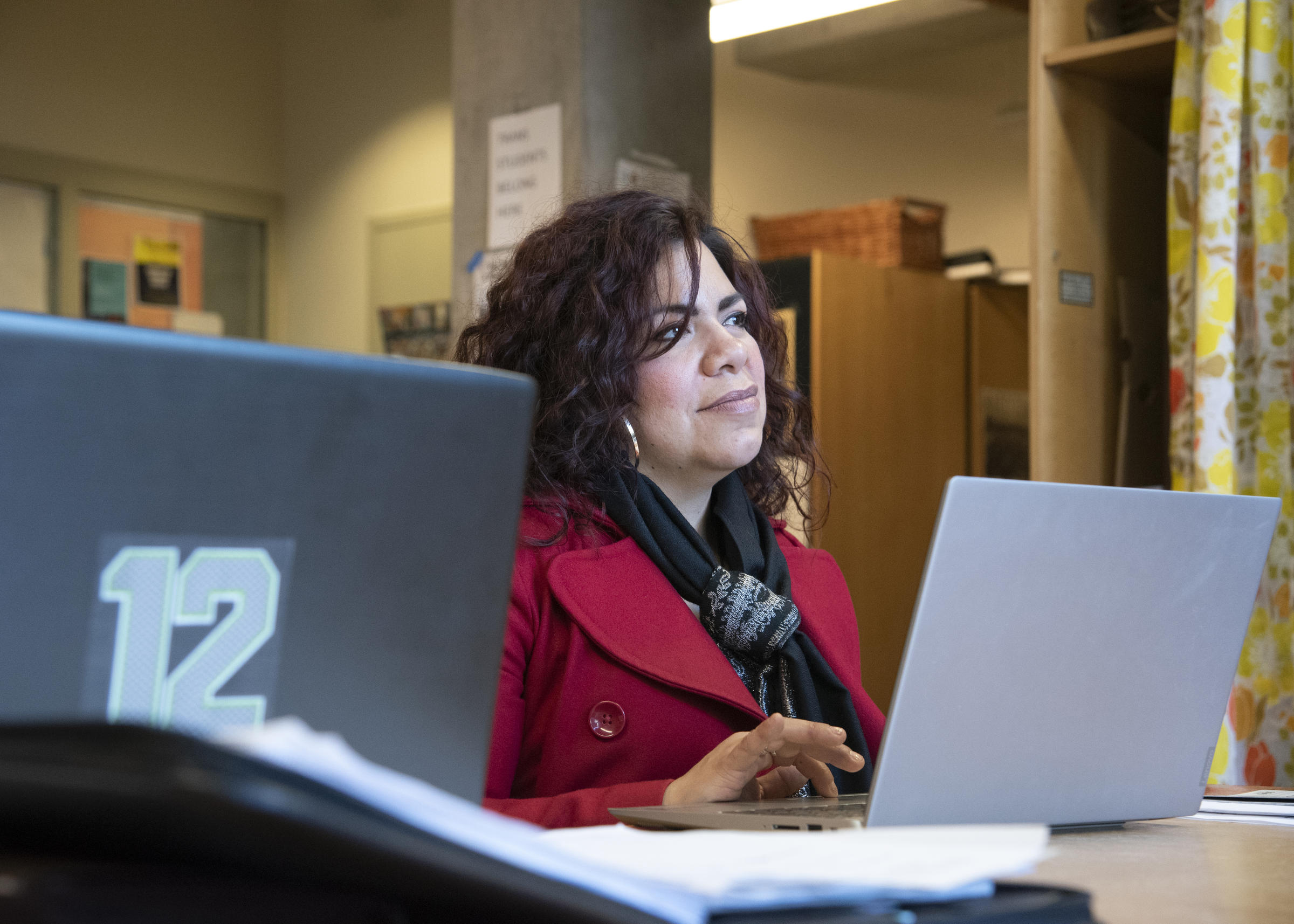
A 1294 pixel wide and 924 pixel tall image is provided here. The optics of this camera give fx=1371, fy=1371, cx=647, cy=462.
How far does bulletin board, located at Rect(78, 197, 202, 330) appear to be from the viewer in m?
5.43

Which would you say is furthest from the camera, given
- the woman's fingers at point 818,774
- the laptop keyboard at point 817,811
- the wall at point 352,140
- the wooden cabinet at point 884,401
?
the wall at point 352,140

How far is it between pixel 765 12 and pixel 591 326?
2.02 m

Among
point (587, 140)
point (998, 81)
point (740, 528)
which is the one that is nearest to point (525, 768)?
point (740, 528)

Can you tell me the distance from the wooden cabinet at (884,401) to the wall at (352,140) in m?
1.96

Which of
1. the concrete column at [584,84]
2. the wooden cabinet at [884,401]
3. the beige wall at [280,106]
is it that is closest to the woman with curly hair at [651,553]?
the concrete column at [584,84]

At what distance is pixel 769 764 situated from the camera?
128 centimetres

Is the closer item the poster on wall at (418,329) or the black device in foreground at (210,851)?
the black device in foreground at (210,851)

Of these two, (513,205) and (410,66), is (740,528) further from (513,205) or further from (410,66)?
(410,66)

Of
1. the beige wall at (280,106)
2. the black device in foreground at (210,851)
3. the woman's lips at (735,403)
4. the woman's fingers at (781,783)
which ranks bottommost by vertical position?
the woman's fingers at (781,783)

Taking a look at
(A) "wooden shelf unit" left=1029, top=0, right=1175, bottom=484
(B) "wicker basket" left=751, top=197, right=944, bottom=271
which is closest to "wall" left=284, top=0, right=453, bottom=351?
(B) "wicker basket" left=751, top=197, right=944, bottom=271

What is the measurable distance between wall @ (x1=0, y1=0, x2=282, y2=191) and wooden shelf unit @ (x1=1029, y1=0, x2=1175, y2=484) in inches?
158

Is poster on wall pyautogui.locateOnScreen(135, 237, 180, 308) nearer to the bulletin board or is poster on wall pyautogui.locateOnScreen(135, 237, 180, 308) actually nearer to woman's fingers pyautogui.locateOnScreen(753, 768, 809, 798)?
the bulletin board

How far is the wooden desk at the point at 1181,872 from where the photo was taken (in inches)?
29.2

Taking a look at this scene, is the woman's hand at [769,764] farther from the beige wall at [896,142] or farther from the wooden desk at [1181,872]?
the beige wall at [896,142]
